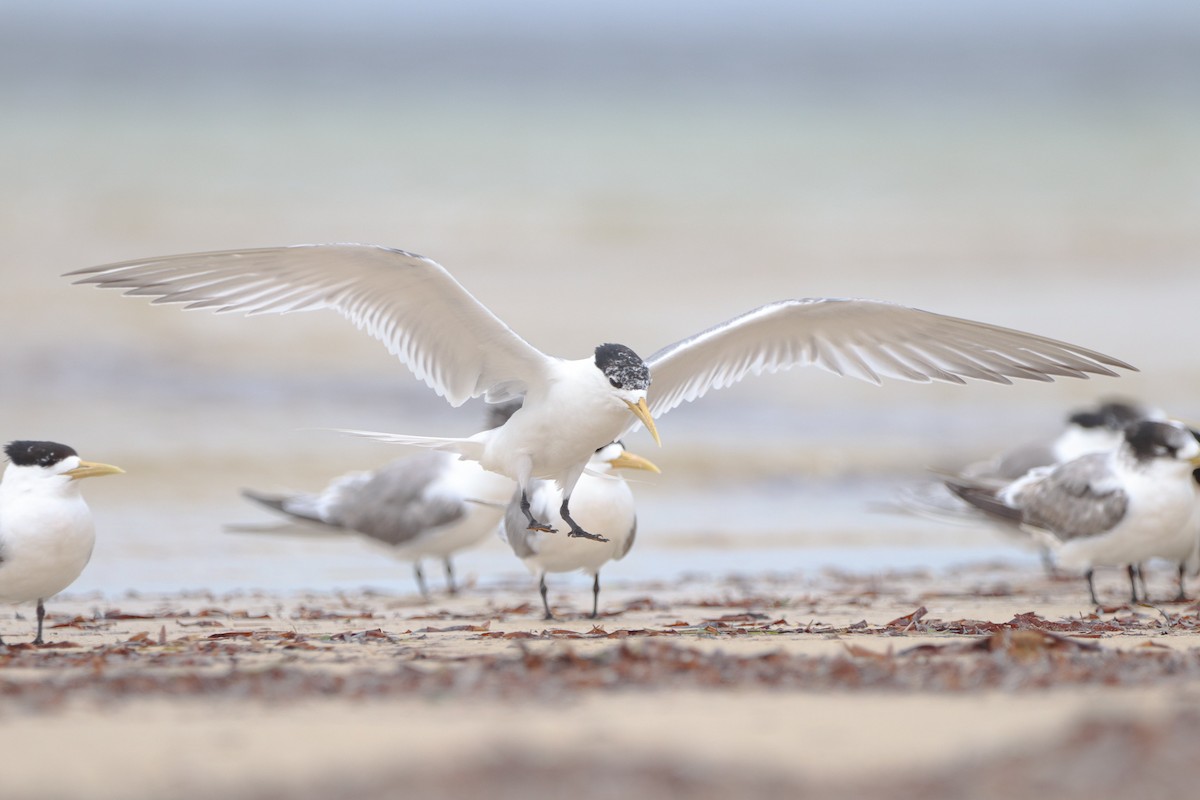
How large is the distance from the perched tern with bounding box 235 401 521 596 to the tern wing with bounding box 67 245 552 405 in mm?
894

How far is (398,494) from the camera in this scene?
27.3 ft

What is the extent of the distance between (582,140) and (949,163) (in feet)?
28.3

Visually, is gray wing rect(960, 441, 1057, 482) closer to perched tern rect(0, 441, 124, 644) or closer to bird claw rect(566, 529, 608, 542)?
bird claw rect(566, 529, 608, 542)

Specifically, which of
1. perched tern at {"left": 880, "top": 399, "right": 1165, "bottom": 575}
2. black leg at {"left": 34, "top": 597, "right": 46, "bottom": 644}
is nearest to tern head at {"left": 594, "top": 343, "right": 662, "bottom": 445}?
black leg at {"left": 34, "top": 597, "right": 46, "bottom": 644}

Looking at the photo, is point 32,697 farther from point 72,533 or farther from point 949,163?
point 949,163

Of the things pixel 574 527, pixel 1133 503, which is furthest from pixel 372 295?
pixel 1133 503

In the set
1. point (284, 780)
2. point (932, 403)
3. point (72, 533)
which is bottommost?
point (284, 780)

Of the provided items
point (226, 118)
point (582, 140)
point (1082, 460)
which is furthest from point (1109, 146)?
point (1082, 460)

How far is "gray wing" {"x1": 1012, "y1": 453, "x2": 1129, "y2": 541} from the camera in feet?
23.0

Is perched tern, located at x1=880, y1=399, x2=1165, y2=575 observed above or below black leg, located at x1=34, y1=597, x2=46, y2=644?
above

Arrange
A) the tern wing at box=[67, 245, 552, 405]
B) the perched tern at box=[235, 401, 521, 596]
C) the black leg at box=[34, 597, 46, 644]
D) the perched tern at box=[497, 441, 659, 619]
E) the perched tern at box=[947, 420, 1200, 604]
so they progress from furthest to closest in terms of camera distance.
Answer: the perched tern at box=[235, 401, 521, 596] → the perched tern at box=[947, 420, 1200, 604] → the perched tern at box=[497, 441, 659, 619] → the tern wing at box=[67, 245, 552, 405] → the black leg at box=[34, 597, 46, 644]

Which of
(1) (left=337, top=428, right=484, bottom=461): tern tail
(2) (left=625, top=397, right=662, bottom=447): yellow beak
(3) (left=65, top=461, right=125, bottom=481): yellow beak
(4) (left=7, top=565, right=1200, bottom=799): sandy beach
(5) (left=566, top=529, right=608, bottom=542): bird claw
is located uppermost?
(2) (left=625, top=397, right=662, bottom=447): yellow beak

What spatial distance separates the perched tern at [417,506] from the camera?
26.5 feet

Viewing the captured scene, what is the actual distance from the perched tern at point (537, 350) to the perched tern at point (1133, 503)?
649mm
